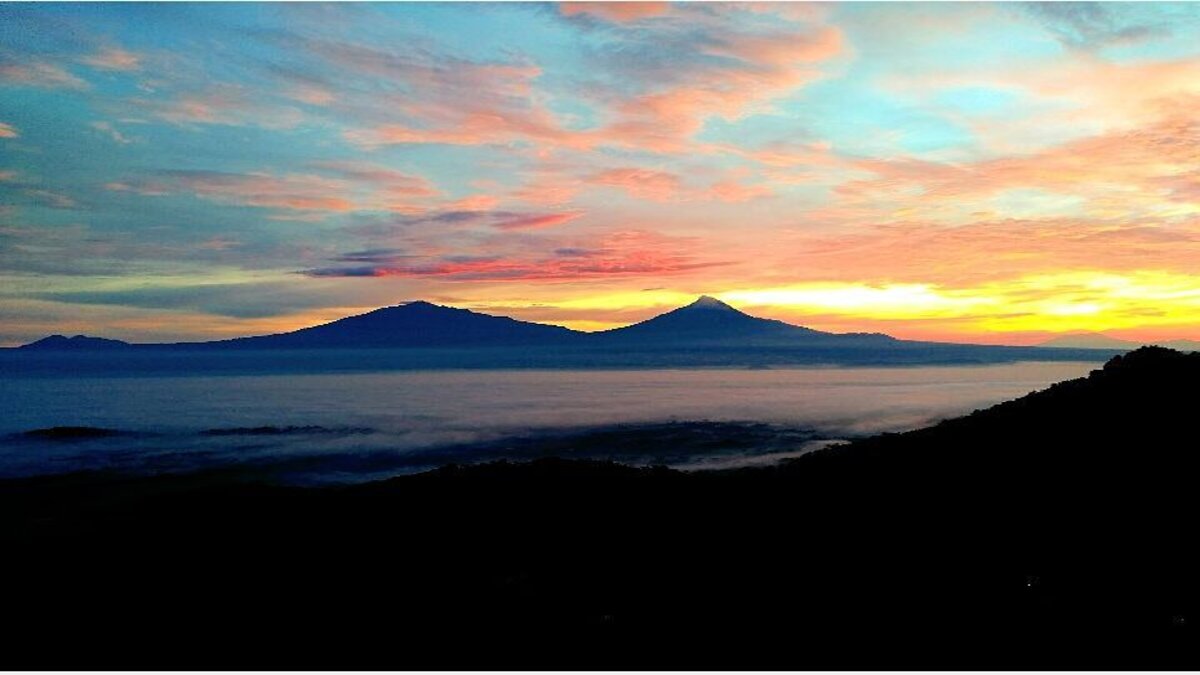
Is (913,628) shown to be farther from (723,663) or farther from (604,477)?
(604,477)

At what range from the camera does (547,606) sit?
34.4ft

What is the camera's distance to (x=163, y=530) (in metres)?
16.2

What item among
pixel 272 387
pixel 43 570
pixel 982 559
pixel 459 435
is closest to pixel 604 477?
pixel 982 559

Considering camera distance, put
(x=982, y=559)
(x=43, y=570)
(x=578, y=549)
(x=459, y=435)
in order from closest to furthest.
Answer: (x=982, y=559) < (x=578, y=549) < (x=43, y=570) < (x=459, y=435)

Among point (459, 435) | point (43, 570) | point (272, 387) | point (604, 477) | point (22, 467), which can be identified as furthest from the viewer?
point (272, 387)

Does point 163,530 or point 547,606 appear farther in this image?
point 163,530

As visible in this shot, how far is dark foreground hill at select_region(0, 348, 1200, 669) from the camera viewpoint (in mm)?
8969

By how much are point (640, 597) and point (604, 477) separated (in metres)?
8.00

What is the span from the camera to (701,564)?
1205 cm

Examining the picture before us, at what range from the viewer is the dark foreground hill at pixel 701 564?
353 inches

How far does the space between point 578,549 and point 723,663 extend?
16.9 ft

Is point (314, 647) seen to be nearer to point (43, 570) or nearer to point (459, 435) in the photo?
point (43, 570)

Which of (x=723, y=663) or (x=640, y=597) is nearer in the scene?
(x=723, y=663)

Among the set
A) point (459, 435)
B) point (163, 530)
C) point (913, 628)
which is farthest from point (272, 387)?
point (913, 628)
